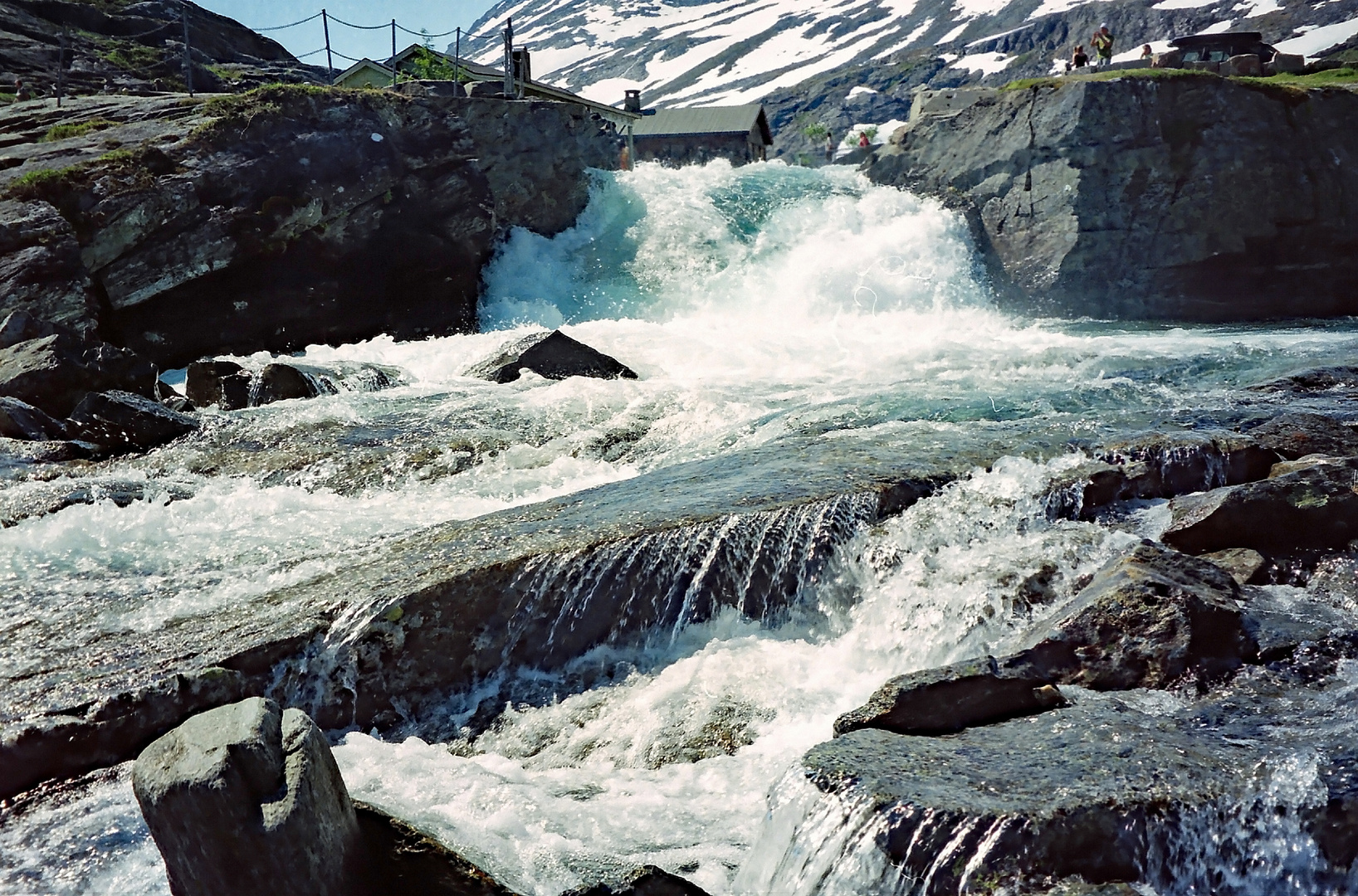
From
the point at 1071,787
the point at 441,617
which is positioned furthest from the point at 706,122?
the point at 1071,787

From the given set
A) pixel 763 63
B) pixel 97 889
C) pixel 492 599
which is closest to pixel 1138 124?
pixel 492 599

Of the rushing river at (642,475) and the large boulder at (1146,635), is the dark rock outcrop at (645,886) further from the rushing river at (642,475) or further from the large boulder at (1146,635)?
the large boulder at (1146,635)

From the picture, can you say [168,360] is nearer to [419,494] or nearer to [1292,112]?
[419,494]

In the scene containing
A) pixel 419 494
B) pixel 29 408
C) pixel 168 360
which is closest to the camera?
pixel 419 494

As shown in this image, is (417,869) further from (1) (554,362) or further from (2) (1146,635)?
(1) (554,362)

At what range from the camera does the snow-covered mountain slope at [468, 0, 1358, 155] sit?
364ft

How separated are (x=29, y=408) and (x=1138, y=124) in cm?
2014

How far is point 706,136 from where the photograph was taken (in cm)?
6431

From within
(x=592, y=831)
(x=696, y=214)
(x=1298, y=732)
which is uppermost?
(x=696, y=214)

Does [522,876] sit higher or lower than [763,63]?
lower

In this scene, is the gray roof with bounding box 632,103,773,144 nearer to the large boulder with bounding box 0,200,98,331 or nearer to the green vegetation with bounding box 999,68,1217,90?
the green vegetation with bounding box 999,68,1217,90

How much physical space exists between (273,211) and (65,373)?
703cm

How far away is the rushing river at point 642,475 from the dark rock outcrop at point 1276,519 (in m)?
0.41

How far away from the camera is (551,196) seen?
944 inches
